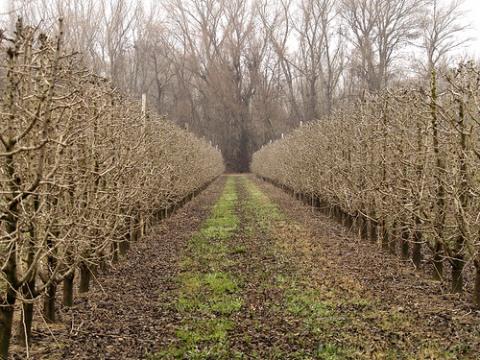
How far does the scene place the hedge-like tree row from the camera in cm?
616

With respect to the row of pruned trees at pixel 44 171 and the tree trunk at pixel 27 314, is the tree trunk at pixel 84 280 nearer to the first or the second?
the row of pruned trees at pixel 44 171

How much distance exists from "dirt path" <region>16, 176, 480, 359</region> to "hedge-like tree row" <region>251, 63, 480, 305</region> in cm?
65

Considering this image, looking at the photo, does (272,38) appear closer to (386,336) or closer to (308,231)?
(308,231)

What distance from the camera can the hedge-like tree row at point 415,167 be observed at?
6.16m

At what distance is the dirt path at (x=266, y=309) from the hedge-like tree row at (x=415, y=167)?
65cm

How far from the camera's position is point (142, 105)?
11.3m

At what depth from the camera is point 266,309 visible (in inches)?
255

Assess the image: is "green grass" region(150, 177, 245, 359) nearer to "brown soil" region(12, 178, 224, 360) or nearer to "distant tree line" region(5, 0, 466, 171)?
"brown soil" region(12, 178, 224, 360)

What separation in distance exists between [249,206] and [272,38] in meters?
34.7

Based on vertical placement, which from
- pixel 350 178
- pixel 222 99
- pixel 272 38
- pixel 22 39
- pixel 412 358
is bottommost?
pixel 412 358

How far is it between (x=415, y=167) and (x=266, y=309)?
2.94 metres

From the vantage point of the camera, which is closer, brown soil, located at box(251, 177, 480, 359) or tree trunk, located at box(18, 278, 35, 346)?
tree trunk, located at box(18, 278, 35, 346)

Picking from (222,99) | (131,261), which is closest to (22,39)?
(131,261)

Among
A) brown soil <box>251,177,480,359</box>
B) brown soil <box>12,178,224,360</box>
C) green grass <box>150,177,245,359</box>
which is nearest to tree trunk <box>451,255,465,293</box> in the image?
brown soil <box>251,177,480,359</box>
